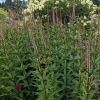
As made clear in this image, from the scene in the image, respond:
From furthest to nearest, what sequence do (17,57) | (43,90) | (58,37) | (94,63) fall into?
1. (58,37)
2. (17,57)
3. (94,63)
4. (43,90)

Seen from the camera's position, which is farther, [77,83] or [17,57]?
[17,57]

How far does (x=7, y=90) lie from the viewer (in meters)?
3.76

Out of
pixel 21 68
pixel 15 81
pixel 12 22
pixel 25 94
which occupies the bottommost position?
pixel 25 94

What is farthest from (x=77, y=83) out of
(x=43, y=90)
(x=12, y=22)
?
(x=12, y=22)

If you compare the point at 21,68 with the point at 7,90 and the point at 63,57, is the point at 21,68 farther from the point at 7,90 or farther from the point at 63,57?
the point at 63,57

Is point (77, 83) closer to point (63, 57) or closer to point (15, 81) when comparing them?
point (63, 57)

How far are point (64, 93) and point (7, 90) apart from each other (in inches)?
34.7

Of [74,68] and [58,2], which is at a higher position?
[58,2]

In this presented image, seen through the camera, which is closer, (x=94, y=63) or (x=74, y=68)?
(x=94, y=63)

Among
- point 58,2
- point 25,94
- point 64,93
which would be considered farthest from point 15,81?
point 58,2

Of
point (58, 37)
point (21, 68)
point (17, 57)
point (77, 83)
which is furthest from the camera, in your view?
point (58, 37)

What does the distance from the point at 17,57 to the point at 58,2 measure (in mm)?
7165

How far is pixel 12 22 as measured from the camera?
5547mm

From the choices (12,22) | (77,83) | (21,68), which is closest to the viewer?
(77,83)
